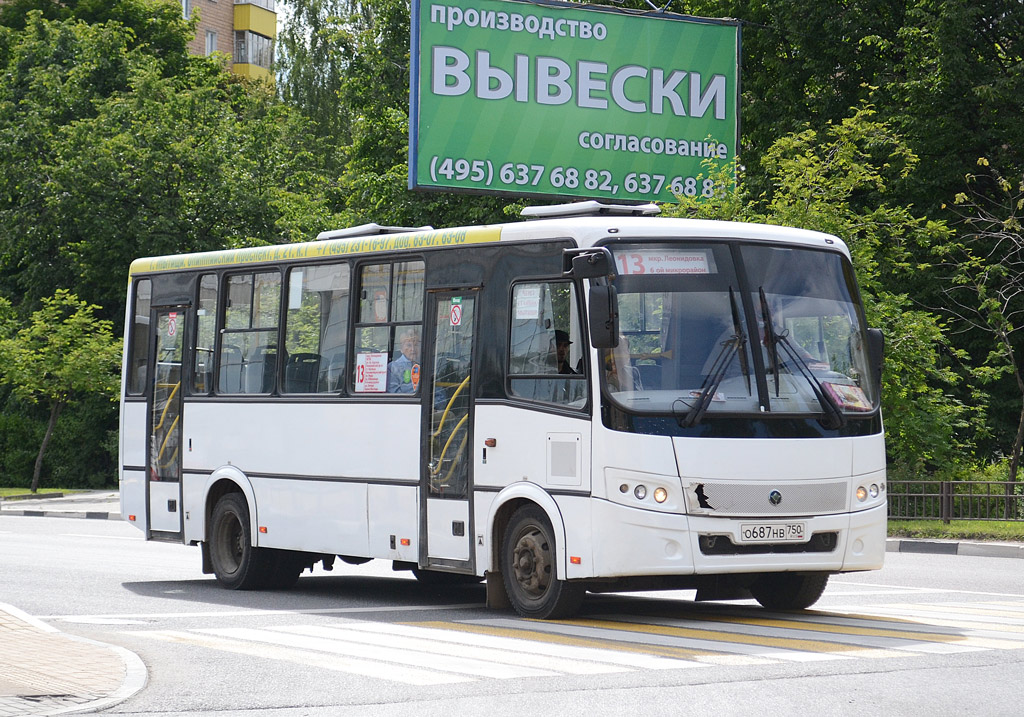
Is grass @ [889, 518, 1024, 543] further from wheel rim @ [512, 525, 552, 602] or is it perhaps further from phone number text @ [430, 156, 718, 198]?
wheel rim @ [512, 525, 552, 602]

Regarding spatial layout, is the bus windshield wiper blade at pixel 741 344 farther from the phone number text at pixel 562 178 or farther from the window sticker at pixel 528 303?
the phone number text at pixel 562 178

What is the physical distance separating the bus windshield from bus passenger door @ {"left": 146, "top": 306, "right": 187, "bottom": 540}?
659cm

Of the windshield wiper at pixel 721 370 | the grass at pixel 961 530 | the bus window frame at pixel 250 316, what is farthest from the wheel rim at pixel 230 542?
the grass at pixel 961 530

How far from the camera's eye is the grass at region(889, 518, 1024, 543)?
22.3m

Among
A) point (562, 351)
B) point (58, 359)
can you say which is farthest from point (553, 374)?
point (58, 359)

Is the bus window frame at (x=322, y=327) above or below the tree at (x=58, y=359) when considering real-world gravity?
below

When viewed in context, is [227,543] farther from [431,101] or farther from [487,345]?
[431,101]

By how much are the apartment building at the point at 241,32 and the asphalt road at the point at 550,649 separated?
206 ft

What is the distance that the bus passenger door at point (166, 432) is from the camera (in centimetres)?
1677

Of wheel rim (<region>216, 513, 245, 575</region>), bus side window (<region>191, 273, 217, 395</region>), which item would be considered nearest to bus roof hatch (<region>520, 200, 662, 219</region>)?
bus side window (<region>191, 273, 217, 395</region>)

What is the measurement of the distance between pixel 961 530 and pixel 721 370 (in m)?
12.3

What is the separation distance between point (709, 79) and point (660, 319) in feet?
68.0

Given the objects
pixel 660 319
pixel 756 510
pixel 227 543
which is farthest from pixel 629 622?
Result: pixel 227 543

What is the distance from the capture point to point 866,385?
40.9ft
